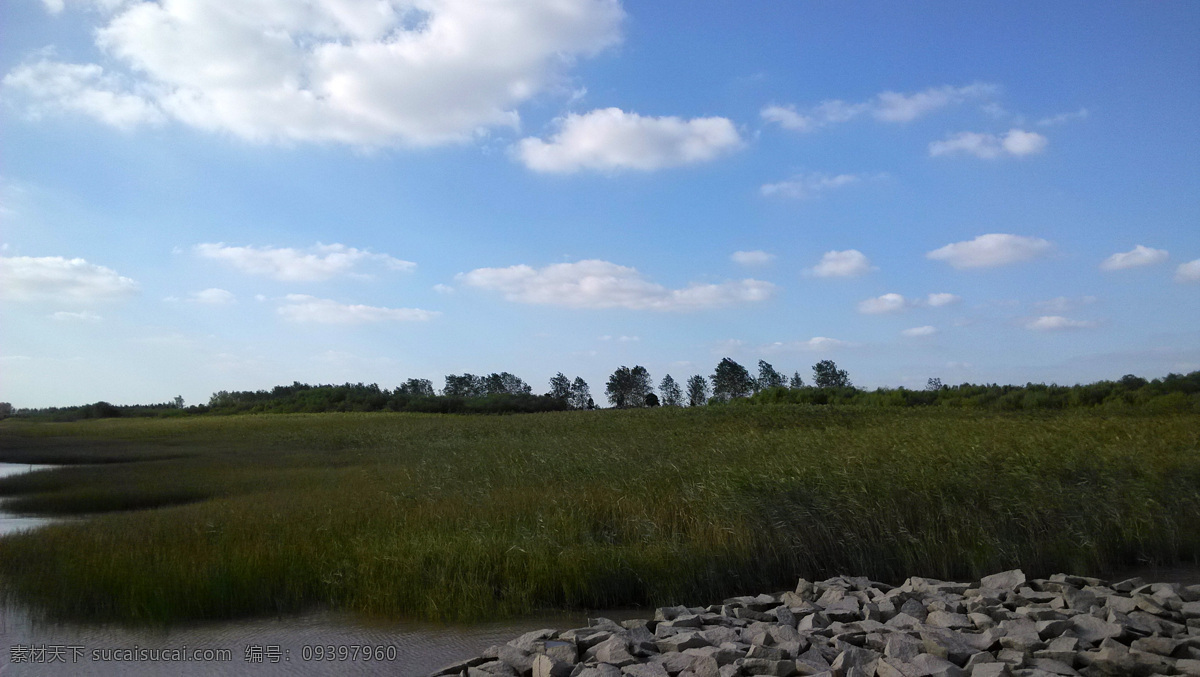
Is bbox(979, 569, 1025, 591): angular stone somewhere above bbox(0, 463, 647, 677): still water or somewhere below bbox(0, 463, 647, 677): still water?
above

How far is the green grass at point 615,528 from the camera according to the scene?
26.1 feet

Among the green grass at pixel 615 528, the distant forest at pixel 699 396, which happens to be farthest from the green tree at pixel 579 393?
the green grass at pixel 615 528

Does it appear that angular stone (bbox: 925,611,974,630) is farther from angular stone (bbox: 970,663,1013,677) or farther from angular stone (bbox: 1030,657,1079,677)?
angular stone (bbox: 970,663,1013,677)

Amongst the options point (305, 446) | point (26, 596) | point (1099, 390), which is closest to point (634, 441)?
point (26, 596)

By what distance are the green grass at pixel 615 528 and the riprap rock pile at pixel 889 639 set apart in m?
1.77

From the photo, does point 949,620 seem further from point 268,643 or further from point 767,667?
point 268,643

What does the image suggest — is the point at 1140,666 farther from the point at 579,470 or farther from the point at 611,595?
the point at 579,470

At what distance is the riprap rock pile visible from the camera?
17.0ft

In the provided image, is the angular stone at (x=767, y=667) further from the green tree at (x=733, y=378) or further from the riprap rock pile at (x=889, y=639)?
the green tree at (x=733, y=378)

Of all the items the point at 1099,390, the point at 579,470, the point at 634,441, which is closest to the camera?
the point at 579,470

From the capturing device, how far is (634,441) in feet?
58.6

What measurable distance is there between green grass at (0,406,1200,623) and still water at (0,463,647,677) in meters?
0.31

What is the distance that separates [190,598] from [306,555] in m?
1.33

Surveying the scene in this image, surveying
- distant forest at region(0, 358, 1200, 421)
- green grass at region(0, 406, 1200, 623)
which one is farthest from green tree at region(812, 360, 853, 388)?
green grass at region(0, 406, 1200, 623)
